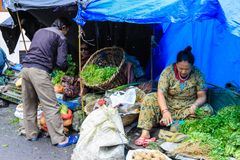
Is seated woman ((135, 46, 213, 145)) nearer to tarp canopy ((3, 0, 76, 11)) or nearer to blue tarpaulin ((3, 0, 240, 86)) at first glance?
blue tarpaulin ((3, 0, 240, 86))

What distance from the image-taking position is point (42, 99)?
209 inches

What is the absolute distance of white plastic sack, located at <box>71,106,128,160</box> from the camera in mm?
4305

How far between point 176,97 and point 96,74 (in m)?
1.61

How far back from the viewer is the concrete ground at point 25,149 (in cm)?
505

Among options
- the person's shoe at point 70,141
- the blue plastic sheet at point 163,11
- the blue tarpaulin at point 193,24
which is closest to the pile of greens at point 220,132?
the blue tarpaulin at point 193,24

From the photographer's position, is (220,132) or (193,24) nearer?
(220,132)

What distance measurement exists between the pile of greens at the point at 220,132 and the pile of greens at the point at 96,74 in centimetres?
187

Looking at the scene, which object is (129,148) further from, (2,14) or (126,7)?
(2,14)

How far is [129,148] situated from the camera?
191 inches

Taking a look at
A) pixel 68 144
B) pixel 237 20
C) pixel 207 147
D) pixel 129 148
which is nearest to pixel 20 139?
pixel 68 144

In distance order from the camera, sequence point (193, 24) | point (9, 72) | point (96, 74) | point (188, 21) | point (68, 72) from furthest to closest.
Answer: point (9, 72) < point (68, 72) < point (193, 24) < point (96, 74) < point (188, 21)

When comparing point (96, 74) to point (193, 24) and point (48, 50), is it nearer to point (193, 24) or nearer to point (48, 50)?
point (48, 50)

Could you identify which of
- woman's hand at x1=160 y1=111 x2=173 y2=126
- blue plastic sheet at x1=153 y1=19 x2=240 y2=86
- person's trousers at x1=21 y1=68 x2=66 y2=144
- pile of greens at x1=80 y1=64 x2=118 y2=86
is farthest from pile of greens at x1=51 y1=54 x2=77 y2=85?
woman's hand at x1=160 y1=111 x2=173 y2=126

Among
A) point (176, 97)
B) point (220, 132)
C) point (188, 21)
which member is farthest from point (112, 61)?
point (220, 132)
